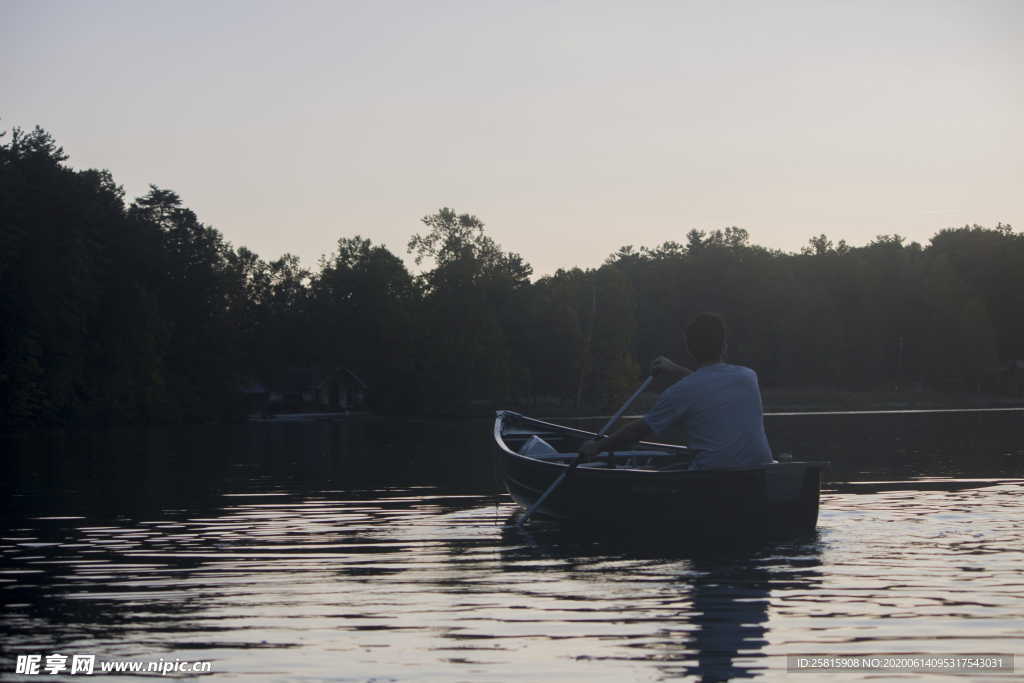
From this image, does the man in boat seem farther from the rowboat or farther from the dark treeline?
the dark treeline

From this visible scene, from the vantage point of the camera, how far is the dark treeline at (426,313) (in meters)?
68.5

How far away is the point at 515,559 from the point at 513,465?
3.86m

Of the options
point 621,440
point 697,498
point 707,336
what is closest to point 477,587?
point 621,440

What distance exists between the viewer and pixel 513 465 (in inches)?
619

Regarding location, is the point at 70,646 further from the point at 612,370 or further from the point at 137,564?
the point at 612,370

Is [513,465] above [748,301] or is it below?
below

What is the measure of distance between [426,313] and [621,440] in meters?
75.8

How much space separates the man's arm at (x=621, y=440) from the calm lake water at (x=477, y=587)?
39.1 inches

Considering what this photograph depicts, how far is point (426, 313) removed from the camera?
88.1 meters

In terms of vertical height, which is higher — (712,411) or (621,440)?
(712,411)

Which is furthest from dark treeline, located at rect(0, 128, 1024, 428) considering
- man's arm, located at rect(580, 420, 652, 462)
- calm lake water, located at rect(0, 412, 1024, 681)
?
man's arm, located at rect(580, 420, 652, 462)

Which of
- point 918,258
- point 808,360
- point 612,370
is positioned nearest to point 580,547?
point 612,370

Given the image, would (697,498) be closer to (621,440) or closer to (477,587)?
(621,440)

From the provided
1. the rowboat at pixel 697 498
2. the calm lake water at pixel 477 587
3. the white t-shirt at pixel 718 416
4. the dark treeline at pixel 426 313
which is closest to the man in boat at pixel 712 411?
the white t-shirt at pixel 718 416
